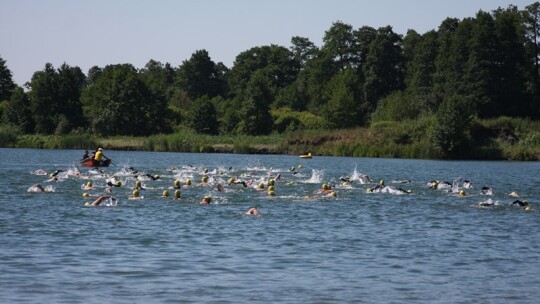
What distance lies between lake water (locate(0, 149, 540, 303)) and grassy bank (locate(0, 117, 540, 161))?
1876 inches

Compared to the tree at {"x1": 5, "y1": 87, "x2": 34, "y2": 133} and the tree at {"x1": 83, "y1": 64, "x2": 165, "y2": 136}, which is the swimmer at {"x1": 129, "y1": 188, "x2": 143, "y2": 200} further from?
the tree at {"x1": 5, "y1": 87, "x2": 34, "y2": 133}

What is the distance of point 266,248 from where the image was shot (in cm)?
2255

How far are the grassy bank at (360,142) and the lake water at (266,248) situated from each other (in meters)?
47.7

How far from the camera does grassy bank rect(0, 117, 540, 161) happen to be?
289ft

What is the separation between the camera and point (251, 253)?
70.6 feet

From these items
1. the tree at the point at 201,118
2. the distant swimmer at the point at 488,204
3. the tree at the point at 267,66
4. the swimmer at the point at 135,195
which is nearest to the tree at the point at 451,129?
the tree at the point at 201,118

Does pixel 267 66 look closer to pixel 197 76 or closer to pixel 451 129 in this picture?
pixel 197 76

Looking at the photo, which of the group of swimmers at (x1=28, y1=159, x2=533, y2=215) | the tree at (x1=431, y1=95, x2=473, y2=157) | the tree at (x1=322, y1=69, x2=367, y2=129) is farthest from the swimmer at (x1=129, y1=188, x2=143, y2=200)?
the tree at (x1=322, y1=69, x2=367, y2=129)

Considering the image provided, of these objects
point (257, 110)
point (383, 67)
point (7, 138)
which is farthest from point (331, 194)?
point (383, 67)

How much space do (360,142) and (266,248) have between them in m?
71.3

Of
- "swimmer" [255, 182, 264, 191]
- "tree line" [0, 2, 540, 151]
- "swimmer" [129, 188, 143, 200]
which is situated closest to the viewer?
"swimmer" [129, 188, 143, 200]

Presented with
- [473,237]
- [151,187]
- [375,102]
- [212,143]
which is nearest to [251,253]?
[473,237]

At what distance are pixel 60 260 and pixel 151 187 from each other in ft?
73.8

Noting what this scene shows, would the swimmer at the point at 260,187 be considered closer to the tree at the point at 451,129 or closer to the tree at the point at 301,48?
the tree at the point at 451,129
